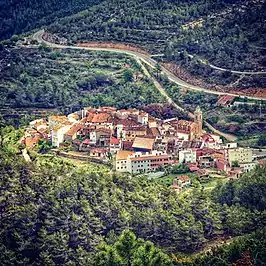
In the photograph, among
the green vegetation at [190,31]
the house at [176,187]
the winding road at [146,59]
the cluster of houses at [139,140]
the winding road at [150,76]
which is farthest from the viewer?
the green vegetation at [190,31]

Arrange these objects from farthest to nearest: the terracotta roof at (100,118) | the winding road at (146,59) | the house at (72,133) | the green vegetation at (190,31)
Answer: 1. the green vegetation at (190,31)
2. the winding road at (146,59)
3. the terracotta roof at (100,118)
4. the house at (72,133)

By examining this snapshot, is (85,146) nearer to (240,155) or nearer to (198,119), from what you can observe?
(198,119)

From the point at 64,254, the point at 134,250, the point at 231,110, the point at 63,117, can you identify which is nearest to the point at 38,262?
the point at 64,254

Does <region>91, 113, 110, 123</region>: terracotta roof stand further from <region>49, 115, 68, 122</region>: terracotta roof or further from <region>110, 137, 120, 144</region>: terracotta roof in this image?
<region>49, 115, 68, 122</region>: terracotta roof

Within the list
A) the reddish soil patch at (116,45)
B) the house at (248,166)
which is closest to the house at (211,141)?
the house at (248,166)

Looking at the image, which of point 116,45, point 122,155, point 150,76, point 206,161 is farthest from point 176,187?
point 116,45

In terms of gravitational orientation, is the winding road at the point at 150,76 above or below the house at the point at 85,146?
above

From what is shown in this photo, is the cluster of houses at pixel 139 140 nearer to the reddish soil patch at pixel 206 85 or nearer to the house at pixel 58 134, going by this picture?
the house at pixel 58 134
